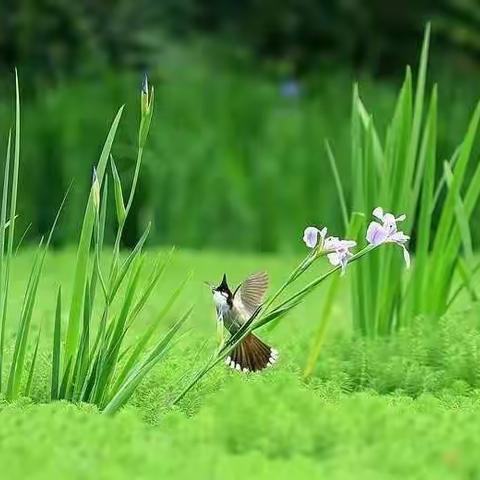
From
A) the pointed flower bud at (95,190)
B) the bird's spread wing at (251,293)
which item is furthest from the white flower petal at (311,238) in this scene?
the pointed flower bud at (95,190)

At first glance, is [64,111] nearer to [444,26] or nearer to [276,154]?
[276,154]

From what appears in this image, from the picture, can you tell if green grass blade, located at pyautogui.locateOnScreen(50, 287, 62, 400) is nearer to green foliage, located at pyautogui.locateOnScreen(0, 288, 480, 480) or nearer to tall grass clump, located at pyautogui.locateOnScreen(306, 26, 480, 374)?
green foliage, located at pyautogui.locateOnScreen(0, 288, 480, 480)

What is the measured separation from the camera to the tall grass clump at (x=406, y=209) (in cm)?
255

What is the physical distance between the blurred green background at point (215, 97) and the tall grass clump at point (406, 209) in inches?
61.5

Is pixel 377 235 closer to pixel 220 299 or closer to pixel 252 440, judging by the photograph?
pixel 220 299

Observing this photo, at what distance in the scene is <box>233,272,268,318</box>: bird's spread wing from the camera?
6.36 feet

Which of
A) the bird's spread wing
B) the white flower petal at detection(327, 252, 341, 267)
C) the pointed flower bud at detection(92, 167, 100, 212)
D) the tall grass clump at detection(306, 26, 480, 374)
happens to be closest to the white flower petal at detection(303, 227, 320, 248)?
the white flower petal at detection(327, 252, 341, 267)

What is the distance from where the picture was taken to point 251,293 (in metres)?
1.95

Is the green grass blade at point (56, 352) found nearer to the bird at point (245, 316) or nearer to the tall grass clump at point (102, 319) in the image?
the tall grass clump at point (102, 319)

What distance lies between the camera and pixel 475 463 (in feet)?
4.56

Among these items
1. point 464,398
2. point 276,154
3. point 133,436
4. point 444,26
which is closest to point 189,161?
point 276,154

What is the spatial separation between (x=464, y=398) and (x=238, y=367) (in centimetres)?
38

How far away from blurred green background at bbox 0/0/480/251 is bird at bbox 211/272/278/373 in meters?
2.19

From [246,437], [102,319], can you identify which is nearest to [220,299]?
[102,319]
